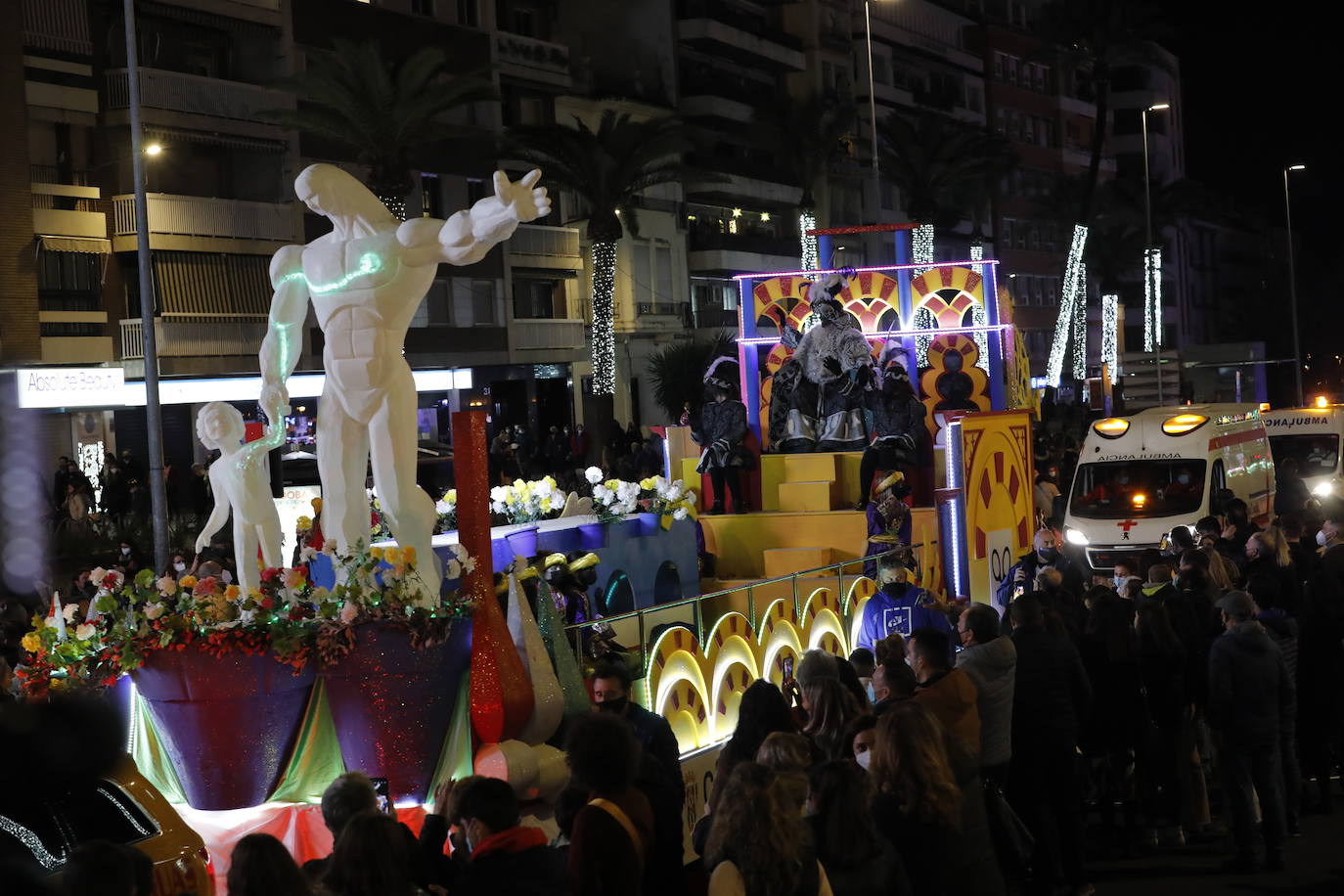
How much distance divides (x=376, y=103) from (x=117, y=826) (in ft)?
96.2

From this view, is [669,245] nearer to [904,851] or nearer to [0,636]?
[0,636]

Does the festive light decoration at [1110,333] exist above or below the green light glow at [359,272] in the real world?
above

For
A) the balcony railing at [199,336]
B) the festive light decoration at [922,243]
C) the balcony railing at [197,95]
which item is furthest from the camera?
the festive light decoration at [922,243]

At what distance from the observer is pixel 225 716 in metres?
8.40

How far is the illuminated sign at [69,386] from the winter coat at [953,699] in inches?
1060

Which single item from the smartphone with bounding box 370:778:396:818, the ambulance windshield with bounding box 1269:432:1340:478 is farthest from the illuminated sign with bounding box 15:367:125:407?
the smartphone with bounding box 370:778:396:818

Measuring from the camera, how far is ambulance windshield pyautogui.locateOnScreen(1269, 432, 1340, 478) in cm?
2791

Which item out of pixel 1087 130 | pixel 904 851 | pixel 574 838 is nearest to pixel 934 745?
pixel 904 851

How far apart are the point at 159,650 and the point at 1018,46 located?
79987 mm

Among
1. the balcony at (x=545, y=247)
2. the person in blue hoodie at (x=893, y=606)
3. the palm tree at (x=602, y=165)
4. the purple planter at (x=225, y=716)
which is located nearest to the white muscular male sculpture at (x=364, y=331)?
the purple planter at (x=225, y=716)

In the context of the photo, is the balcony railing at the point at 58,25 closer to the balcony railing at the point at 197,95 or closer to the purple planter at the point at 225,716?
the balcony railing at the point at 197,95

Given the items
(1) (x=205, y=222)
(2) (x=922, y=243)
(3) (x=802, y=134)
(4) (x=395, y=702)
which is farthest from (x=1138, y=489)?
(2) (x=922, y=243)

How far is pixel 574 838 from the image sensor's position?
5918 mm

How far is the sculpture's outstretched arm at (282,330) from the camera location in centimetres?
976
